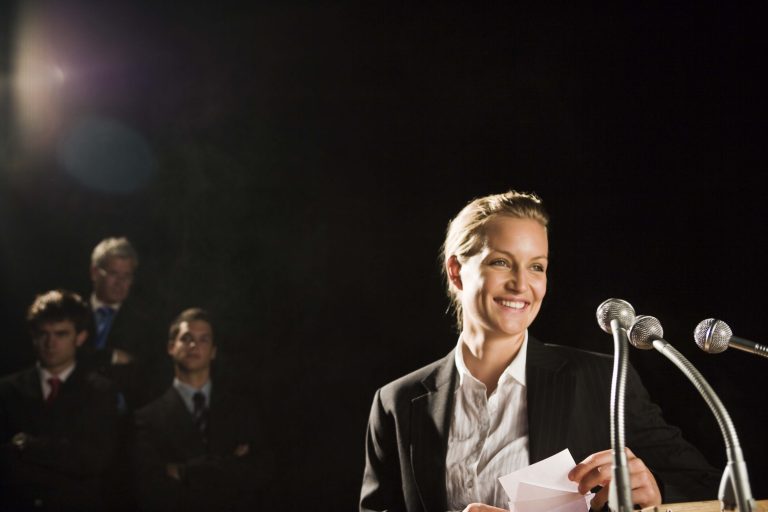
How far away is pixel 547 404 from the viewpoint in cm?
194

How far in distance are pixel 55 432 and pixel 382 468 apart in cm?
181

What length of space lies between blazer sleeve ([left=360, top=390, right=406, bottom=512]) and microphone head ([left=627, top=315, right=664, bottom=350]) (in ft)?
3.34

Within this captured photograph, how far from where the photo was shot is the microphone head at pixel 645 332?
127 cm

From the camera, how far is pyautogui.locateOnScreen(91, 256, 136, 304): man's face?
3266mm

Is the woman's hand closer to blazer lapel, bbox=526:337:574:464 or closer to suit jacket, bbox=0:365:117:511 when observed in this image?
blazer lapel, bbox=526:337:574:464

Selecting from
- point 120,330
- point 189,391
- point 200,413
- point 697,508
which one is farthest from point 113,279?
point 697,508

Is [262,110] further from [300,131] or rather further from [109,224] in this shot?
[109,224]

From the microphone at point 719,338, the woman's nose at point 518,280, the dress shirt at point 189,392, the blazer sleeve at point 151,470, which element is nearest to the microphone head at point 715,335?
the microphone at point 719,338

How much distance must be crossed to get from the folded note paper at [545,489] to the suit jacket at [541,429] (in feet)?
1.10

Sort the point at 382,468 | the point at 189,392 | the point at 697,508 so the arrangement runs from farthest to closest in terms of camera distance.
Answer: the point at 189,392
the point at 382,468
the point at 697,508

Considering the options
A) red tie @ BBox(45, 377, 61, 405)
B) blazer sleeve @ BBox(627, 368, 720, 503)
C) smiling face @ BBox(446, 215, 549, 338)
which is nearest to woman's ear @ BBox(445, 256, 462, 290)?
smiling face @ BBox(446, 215, 549, 338)

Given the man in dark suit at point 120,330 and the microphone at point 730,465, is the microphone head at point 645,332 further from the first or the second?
the man in dark suit at point 120,330

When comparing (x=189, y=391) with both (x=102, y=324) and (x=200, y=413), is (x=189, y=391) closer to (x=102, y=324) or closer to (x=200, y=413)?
(x=200, y=413)

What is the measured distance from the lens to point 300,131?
3.16m
